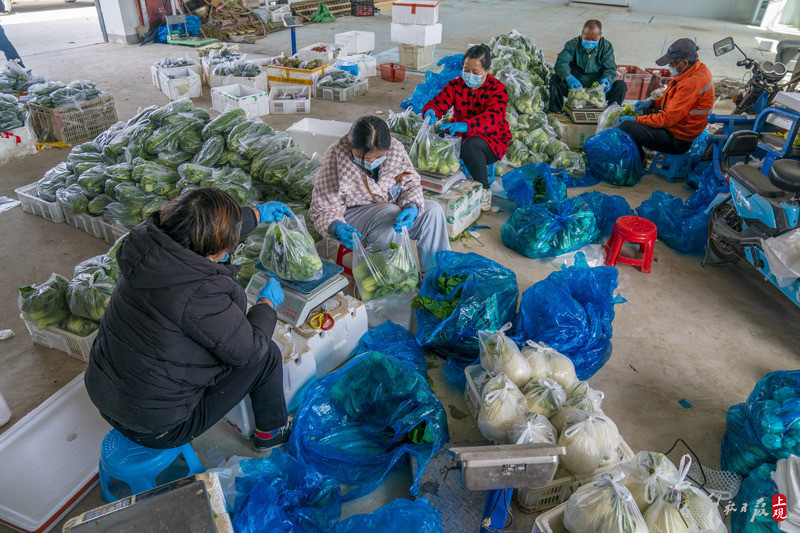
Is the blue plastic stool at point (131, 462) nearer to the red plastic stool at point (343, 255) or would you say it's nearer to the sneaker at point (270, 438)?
the sneaker at point (270, 438)

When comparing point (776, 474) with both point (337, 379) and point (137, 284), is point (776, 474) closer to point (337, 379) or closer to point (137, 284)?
point (337, 379)

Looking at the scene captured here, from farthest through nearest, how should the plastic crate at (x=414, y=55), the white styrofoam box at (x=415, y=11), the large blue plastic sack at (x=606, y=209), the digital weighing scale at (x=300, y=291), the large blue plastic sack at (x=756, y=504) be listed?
the plastic crate at (x=414, y=55)
the white styrofoam box at (x=415, y=11)
the large blue plastic sack at (x=606, y=209)
the digital weighing scale at (x=300, y=291)
the large blue plastic sack at (x=756, y=504)

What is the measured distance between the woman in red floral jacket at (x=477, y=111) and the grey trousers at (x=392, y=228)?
115 cm

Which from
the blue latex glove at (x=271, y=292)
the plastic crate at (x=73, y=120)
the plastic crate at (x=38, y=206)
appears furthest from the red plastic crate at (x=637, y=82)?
the plastic crate at (x=38, y=206)

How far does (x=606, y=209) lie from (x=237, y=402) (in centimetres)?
319

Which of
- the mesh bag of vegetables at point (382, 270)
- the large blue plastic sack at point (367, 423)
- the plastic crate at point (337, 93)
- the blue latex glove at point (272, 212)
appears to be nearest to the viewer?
the large blue plastic sack at point (367, 423)

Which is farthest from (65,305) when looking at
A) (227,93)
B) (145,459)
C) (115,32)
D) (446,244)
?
(115,32)

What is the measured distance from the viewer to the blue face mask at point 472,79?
4.09m

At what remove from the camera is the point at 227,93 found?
6125mm

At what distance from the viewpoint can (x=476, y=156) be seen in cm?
418

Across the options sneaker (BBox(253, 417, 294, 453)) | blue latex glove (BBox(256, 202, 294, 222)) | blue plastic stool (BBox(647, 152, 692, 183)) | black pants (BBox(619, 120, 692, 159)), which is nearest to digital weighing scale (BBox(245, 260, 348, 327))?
blue latex glove (BBox(256, 202, 294, 222))

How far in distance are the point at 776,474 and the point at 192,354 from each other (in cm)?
219

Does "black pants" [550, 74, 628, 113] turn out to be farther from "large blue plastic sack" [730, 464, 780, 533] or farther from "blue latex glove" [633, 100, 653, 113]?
"large blue plastic sack" [730, 464, 780, 533]

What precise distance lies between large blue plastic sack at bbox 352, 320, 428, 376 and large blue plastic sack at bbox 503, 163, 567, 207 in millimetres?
2028
